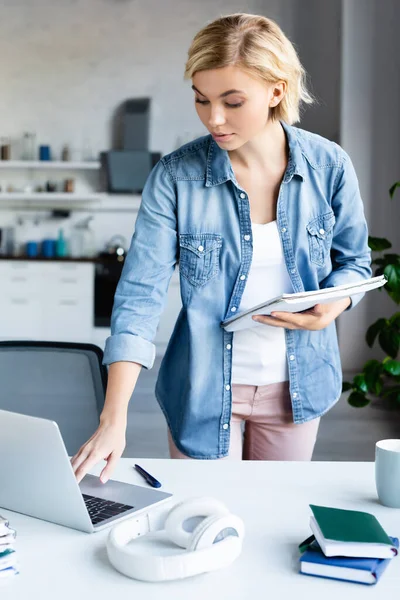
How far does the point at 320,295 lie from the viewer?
1.46 metres

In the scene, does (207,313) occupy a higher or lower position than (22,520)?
higher

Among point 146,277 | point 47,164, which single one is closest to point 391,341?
point 146,277

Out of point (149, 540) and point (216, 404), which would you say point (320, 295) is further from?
point (149, 540)

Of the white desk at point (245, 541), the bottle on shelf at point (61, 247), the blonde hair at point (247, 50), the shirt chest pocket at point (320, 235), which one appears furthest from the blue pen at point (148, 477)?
the bottle on shelf at point (61, 247)

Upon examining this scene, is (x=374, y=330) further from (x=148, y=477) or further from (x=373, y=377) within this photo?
(x=148, y=477)

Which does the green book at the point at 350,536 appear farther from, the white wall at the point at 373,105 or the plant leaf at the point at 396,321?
the white wall at the point at 373,105

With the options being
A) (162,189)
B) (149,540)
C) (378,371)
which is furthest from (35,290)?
(149,540)

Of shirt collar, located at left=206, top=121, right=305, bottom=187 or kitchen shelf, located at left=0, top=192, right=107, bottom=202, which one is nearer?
shirt collar, located at left=206, top=121, right=305, bottom=187

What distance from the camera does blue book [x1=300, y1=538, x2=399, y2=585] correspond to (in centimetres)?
98

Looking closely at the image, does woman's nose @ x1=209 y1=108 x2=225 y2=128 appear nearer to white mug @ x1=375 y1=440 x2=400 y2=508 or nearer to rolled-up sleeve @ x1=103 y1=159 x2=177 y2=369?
rolled-up sleeve @ x1=103 y1=159 x2=177 y2=369

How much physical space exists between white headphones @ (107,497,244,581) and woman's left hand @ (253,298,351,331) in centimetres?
56

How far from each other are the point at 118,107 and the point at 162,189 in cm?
609

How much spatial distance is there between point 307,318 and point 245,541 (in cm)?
62

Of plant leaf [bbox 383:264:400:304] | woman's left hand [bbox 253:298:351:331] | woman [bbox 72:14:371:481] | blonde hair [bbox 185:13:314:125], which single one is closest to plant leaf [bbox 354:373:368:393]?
plant leaf [bbox 383:264:400:304]
